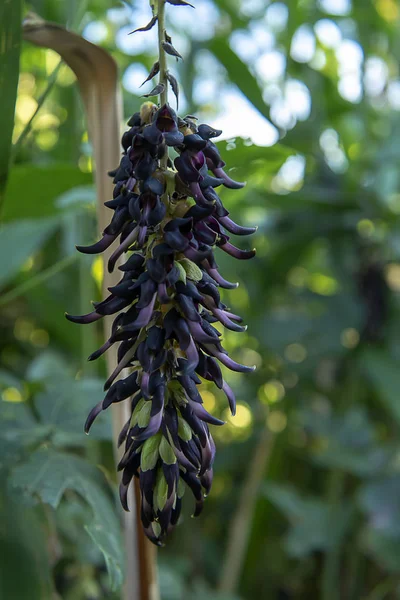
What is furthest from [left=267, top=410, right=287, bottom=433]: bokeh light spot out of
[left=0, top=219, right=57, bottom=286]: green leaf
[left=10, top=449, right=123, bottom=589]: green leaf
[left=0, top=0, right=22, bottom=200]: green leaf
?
[left=0, top=0, right=22, bottom=200]: green leaf

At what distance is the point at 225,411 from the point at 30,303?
0.51 metres

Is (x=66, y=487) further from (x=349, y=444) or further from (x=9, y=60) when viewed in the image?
(x=349, y=444)

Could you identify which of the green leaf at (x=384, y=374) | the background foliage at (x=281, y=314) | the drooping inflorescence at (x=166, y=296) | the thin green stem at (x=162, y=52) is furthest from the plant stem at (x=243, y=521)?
the thin green stem at (x=162, y=52)

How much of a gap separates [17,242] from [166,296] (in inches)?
26.1

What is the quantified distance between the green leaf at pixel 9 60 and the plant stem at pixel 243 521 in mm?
937

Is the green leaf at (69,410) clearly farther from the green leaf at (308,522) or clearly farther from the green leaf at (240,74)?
the green leaf at (308,522)

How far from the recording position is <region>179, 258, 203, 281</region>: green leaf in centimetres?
39

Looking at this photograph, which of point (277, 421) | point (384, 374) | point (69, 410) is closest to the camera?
point (69, 410)

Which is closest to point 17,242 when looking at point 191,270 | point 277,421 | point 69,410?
point 69,410

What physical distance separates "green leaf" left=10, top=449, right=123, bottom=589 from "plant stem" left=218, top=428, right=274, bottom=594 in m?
0.64

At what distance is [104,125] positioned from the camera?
590mm

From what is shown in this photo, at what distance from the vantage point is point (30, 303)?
1413 millimetres

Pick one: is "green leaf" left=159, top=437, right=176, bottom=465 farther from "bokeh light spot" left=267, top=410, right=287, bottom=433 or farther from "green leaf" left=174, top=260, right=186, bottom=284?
"bokeh light spot" left=267, top=410, right=287, bottom=433

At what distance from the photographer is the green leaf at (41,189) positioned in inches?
31.9
